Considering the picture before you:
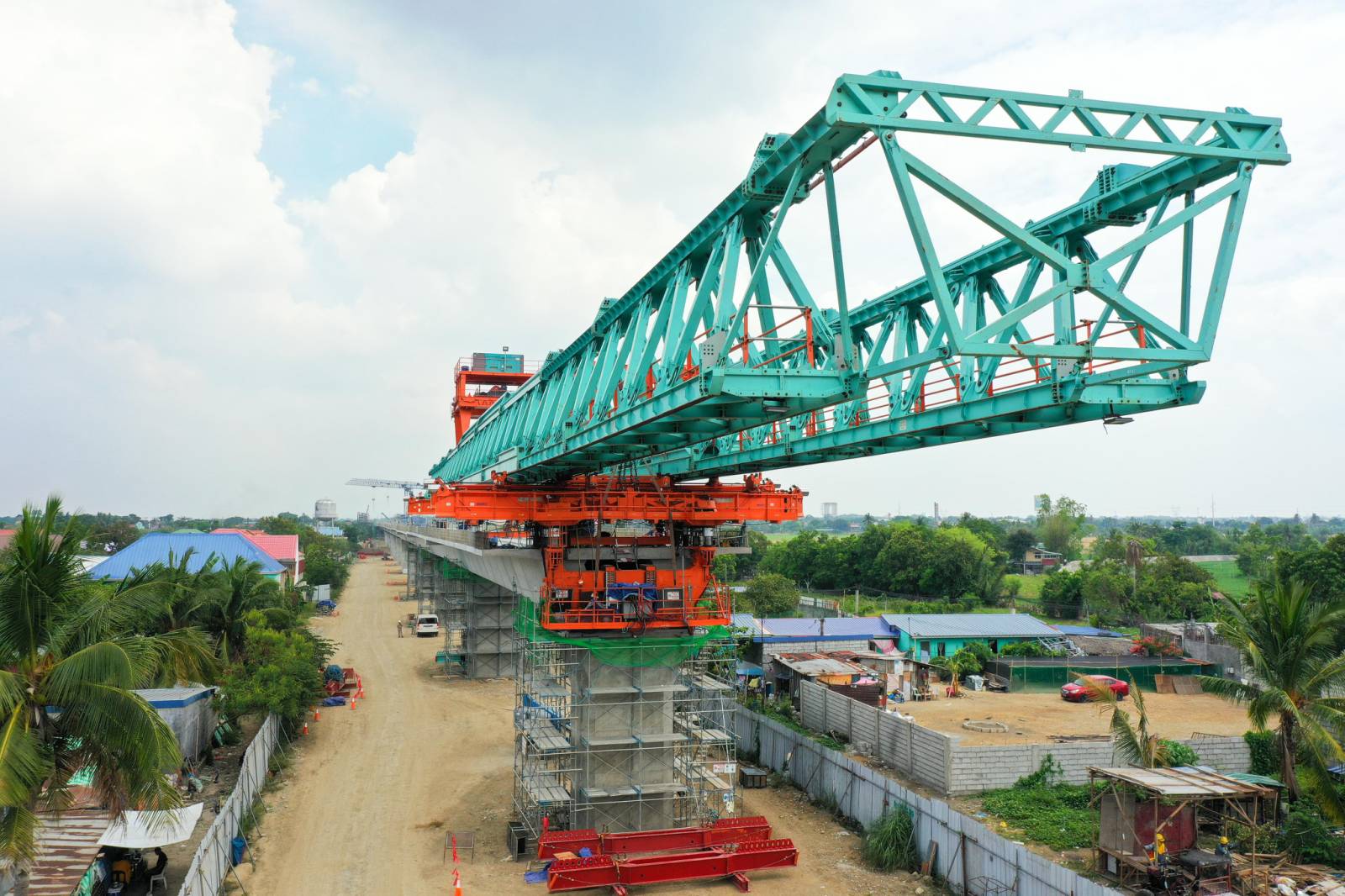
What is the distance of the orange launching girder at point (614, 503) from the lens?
22484mm

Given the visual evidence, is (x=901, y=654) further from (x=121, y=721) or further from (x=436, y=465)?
(x=121, y=721)

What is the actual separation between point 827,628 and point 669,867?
29967 mm

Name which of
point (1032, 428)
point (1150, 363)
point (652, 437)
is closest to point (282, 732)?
point (652, 437)

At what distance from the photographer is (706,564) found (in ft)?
77.7

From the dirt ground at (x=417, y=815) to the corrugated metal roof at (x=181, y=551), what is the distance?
863 inches

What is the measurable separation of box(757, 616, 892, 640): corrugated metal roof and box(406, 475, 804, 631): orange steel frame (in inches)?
834

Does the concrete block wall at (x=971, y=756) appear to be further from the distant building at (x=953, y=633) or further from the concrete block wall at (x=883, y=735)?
the distant building at (x=953, y=633)

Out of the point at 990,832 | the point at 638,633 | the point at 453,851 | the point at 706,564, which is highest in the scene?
the point at 706,564

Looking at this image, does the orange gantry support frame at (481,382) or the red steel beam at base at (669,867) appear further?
the orange gantry support frame at (481,382)

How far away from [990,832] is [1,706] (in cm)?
1557

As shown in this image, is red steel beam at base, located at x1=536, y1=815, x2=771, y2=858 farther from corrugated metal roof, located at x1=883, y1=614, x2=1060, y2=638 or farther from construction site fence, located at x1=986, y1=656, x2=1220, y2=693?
corrugated metal roof, located at x1=883, y1=614, x2=1060, y2=638

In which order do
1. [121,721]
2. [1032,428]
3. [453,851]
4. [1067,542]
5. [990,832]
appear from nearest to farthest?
[121,721] → [1032,428] → [990,832] → [453,851] → [1067,542]

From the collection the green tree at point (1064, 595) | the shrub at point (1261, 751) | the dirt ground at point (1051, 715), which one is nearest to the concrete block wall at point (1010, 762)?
the shrub at point (1261, 751)

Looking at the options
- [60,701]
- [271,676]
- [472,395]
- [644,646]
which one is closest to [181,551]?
[472,395]
